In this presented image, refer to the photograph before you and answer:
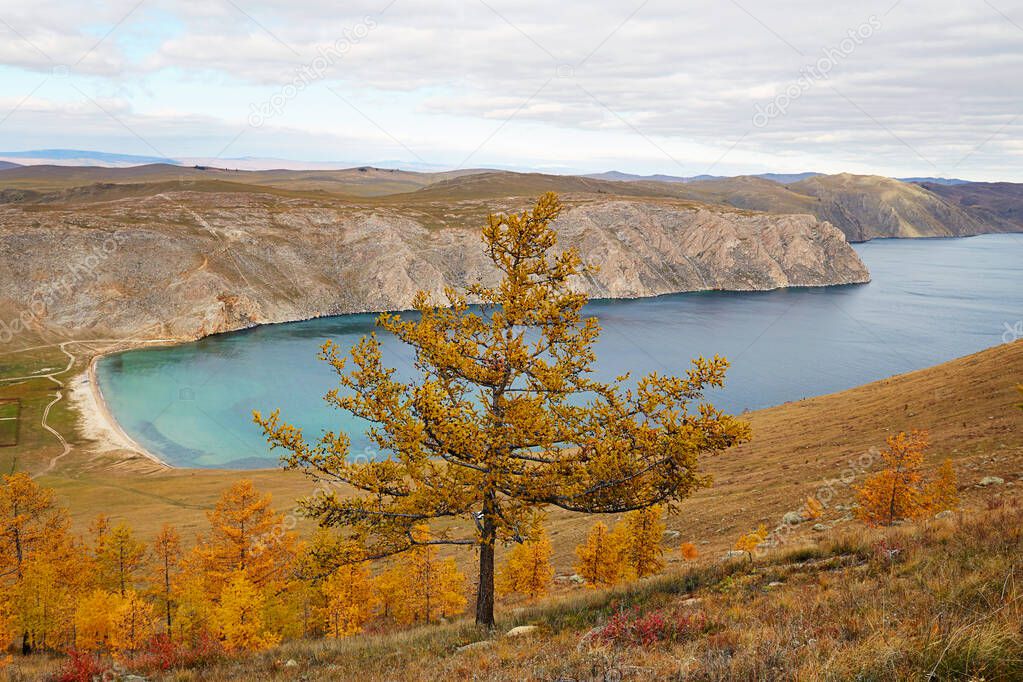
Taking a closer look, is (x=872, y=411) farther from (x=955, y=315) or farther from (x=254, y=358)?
(x=955, y=315)

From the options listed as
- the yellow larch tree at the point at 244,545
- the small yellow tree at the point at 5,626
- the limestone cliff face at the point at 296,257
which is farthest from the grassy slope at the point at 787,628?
the limestone cliff face at the point at 296,257

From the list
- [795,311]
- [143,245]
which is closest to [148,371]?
[143,245]

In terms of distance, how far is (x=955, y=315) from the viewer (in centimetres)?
12812

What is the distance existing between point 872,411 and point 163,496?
6205 cm

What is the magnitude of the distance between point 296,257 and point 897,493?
426 feet

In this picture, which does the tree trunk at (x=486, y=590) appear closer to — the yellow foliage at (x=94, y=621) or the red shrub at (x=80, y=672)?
the red shrub at (x=80, y=672)

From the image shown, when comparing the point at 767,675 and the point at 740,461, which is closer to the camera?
the point at 767,675

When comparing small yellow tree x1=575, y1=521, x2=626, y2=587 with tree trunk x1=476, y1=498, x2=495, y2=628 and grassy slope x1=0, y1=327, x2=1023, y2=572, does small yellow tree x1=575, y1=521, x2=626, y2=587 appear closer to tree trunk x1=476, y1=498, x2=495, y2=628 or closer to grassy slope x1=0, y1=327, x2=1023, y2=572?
grassy slope x1=0, y1=327, x2=1023, y2=572

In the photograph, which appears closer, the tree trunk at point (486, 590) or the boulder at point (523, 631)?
the boulder at point (523, 631)

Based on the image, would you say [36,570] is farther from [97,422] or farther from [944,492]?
[97,422]

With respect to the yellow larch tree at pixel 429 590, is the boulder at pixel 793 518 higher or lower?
higher

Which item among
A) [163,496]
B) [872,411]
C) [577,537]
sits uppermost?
[872,411]

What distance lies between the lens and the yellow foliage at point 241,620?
23797 mm

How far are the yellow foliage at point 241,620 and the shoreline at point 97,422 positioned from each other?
4247cm
